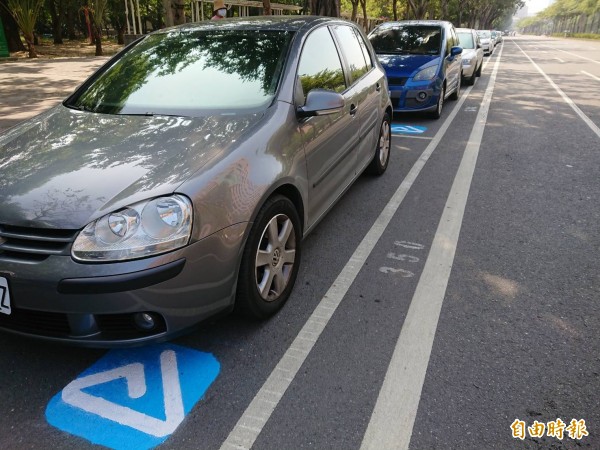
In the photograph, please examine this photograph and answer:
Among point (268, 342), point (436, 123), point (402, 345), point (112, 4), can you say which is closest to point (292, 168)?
point (268, 342)

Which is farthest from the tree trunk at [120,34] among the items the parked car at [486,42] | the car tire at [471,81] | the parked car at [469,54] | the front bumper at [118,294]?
the front bumper at [118,294]

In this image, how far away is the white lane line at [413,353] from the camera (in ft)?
6.61

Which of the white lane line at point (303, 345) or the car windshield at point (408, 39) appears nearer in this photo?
the white lane line at point (303, 345)

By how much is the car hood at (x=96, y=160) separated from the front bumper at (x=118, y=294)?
0.72ft

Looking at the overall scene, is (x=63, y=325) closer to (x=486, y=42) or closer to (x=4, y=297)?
(x=4, y=297)

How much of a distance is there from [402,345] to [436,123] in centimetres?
654

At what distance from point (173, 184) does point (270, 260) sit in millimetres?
780

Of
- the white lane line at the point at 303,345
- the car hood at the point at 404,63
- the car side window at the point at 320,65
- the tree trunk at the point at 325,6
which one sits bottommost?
the white lane line at the point at 303,345

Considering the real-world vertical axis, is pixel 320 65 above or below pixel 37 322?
above

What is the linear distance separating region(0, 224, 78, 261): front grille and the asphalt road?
0.63 meters

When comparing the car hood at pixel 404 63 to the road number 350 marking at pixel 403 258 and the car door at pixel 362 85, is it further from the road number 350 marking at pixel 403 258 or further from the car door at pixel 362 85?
the road number 350 marking at pixel 403 258

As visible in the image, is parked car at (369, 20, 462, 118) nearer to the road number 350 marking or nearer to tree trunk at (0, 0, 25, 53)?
the road number 350 marking

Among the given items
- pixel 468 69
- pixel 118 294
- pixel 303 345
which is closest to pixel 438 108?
pixel 468 69

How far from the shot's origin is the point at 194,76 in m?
3.14
